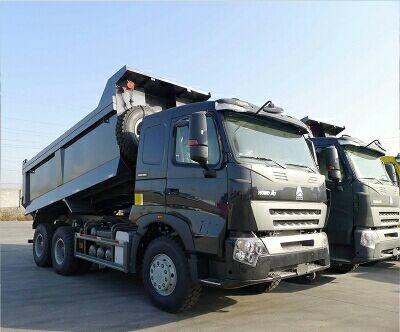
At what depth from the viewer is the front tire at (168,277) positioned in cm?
487

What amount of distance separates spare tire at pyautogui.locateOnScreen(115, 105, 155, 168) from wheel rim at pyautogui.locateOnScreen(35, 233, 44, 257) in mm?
3917

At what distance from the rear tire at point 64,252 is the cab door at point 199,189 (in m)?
3.43

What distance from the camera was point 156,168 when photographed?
5.61m

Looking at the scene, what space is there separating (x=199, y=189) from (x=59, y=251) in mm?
4616

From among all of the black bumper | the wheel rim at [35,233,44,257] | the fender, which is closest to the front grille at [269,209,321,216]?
the black bumper

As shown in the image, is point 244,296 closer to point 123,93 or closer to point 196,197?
point 196,197

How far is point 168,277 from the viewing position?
5.11 m

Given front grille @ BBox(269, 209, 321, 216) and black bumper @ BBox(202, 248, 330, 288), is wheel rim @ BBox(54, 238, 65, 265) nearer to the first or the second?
black bumper @ BBox(202, 248, 330, 288)

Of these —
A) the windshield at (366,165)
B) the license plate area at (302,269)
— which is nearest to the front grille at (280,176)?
the license plate area at (302,269)

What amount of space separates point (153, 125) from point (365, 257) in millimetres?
4047

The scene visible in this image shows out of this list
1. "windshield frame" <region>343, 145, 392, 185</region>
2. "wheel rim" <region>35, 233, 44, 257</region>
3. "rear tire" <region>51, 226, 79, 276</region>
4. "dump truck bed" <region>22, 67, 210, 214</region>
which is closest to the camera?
"dump truck bed" <region>22, 67, 210, 214</region>

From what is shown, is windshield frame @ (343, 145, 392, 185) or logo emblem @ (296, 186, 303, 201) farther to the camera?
windshield frame @ (343, 145, 392, 185)

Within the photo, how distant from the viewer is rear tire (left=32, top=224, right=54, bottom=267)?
8672 millimetres

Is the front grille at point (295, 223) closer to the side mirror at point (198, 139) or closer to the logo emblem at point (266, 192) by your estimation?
the logo emblem at point (266, 192)
